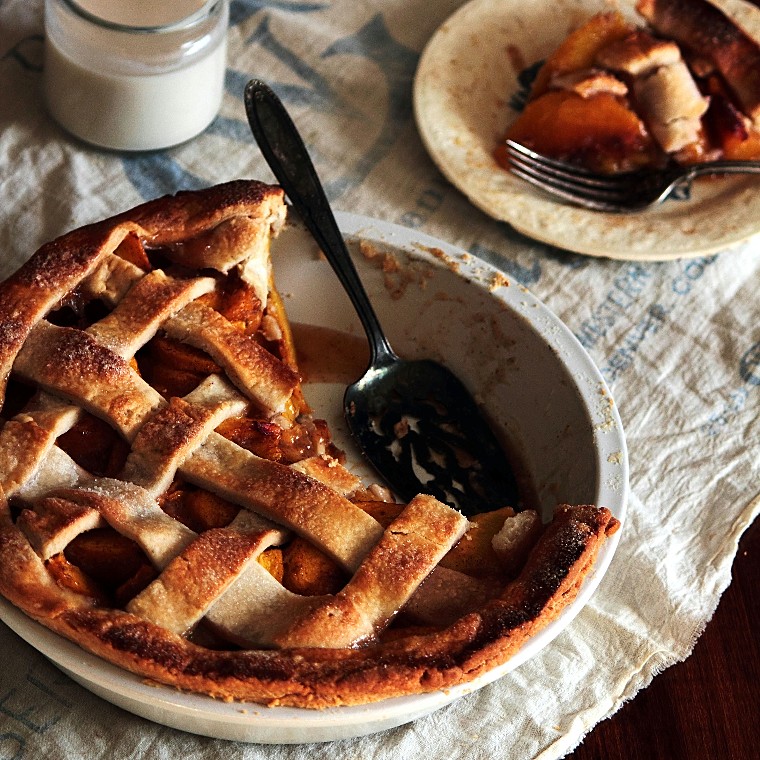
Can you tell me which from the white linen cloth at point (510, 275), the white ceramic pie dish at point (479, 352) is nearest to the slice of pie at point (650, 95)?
the white linen cloth at point (510, 275)

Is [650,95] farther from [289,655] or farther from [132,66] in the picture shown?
[289,655]

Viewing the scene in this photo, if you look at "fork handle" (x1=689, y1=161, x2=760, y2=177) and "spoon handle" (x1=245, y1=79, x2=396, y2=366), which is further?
"fork handle" (x1=689, y1=161, x2=760, y2=177)

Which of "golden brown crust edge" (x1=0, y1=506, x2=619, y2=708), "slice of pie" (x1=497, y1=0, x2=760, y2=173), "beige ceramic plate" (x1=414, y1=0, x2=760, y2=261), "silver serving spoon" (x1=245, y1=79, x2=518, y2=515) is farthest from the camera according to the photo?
"slice of pie" (x1=497, y1=0, x2=760, y2=173)

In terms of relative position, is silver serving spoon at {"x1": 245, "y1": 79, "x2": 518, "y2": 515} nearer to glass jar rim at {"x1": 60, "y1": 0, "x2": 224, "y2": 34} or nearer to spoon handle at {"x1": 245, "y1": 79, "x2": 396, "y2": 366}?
spoon handle at {"x1": 245, "y1": 79, "x2": 396, "y2": 366}

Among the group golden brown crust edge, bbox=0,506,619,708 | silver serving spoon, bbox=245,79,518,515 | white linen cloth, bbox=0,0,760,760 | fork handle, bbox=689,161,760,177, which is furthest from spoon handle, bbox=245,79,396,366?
fork handle, bbox=689,161,760,177

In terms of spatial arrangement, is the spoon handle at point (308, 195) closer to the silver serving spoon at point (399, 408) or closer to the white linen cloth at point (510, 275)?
the silver serving spoon at point (399, 408)

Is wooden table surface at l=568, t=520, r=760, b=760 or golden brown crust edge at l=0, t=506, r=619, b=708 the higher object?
golden brown crust edge at l=0, t=506, r=619, b=708
